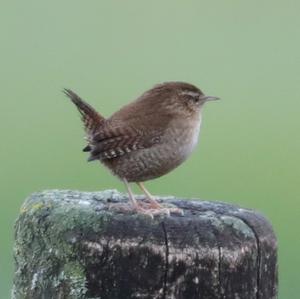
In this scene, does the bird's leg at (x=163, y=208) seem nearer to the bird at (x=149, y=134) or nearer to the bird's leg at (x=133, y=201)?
the bird's leg at (x=133, y=201)

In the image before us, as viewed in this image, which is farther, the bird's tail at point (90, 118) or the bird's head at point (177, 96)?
the bird's tail at point (90, 118)

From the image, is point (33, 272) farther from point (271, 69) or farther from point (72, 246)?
point (271, 69)

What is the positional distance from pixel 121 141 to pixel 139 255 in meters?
1.41

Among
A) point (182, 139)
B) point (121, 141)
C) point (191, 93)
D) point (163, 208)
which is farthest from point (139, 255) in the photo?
point (191, 93)

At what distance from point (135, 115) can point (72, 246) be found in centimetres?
137

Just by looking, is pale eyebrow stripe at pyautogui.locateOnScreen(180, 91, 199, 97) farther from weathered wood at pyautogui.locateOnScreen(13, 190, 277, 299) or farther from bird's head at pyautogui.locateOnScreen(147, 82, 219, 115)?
weathered wood at pyautogui.locateOnScreen(13, 190, 277, 299)

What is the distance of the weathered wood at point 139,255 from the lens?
138 inches

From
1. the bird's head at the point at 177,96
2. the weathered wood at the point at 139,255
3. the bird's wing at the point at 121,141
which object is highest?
the bird's head at the point at 177,96

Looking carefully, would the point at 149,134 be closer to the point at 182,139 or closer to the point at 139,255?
the point at 182,139

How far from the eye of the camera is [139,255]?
11.5ft

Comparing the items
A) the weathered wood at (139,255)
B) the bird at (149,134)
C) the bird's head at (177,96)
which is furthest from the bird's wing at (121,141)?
the weathered wood at (139,255)

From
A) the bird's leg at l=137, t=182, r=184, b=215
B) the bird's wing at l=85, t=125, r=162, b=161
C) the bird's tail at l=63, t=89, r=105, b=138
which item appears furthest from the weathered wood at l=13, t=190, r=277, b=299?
the bird's tail at l=63, t=89, r=105, b=138

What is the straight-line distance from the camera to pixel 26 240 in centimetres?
379

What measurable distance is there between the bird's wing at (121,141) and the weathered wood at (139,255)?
1026 millimetres
